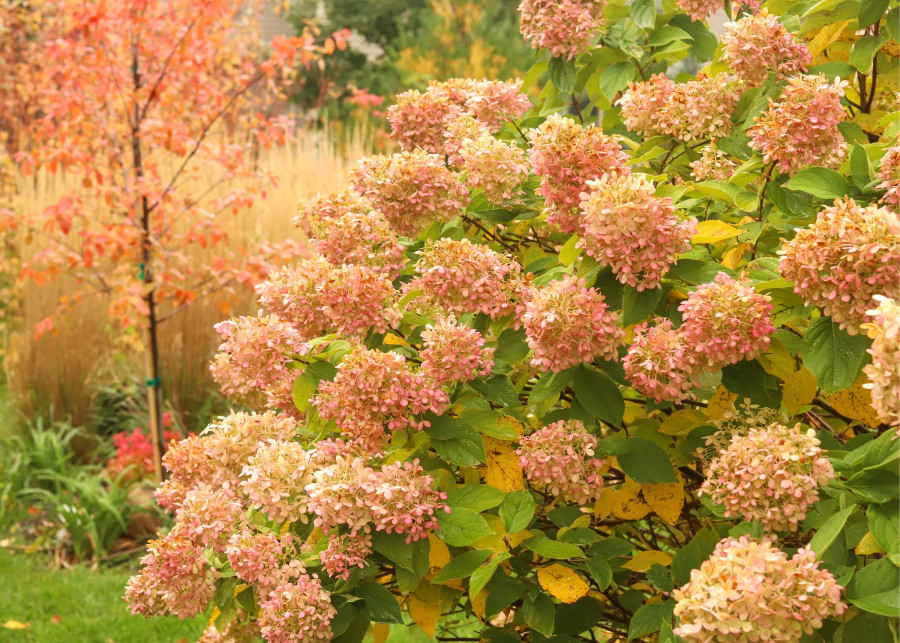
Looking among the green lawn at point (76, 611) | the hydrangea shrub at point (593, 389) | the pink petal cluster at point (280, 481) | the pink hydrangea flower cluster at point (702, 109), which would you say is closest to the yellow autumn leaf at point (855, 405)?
the hydrangea shrub at point (593, 389)

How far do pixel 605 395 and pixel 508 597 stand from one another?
→ 1.33ft

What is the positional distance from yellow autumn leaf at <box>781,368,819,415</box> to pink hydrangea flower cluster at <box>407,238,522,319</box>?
52 cm

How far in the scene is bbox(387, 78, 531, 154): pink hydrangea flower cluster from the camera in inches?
88.0

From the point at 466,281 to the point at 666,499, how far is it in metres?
0.55

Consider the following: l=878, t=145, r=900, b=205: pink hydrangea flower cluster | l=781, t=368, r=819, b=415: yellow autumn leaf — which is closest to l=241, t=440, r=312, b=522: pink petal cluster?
l=781, t=368, r=819, b=415: yellow autumn leaf

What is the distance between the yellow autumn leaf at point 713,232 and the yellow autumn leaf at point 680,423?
0.32 m

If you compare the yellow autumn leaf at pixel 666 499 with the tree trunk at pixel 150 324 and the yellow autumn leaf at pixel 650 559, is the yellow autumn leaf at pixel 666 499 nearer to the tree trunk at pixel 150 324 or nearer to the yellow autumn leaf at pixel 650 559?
the yellow autumn leaf at pixel 650 559

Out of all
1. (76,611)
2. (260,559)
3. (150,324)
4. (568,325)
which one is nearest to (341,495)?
(260,559)

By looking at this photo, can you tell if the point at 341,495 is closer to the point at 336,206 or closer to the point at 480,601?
the point at 480,601

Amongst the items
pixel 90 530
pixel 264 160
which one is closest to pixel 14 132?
pixel 264 160

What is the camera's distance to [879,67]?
86.4 inches

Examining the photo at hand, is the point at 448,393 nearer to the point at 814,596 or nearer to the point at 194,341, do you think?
the point at 814,596

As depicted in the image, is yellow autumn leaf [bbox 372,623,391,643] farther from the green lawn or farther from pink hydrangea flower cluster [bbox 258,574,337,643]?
the green lawn

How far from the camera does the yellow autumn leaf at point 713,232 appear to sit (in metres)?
1.60
